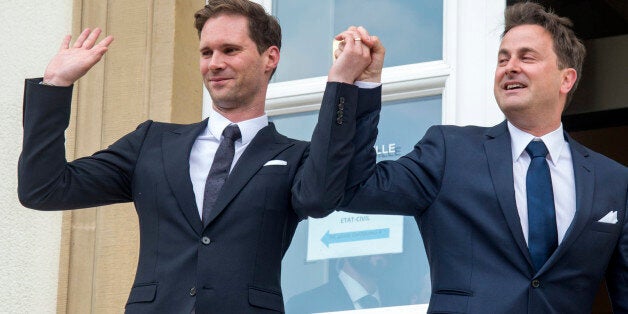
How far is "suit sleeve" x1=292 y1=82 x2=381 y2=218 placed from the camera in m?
3.76

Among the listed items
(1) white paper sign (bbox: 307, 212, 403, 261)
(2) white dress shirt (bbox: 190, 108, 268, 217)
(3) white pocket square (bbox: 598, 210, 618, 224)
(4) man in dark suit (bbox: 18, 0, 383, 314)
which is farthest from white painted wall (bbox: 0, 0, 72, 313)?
(3) white pocket square (bbox: 598, 210, 618, 224)

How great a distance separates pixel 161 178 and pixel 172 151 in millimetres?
112

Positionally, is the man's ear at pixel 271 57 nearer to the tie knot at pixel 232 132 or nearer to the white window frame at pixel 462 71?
the tie knot at pixel 232 132

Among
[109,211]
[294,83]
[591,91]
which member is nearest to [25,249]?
[109,211]

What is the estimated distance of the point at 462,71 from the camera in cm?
510

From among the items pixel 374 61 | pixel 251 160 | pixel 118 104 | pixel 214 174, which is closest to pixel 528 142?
pixel 374 61

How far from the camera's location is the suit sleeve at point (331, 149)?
3758 millimetres

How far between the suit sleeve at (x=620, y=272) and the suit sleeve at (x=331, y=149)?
84 cm

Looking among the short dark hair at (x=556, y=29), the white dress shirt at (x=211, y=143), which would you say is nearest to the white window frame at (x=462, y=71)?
the short dark hair at (x=556, y=29)

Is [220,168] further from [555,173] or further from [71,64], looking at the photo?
[555,173]

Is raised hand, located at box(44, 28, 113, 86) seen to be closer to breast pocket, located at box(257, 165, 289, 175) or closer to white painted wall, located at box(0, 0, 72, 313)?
breast pocket, located at box(257, 165, 289, 175)

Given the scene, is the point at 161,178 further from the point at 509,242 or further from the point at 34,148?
the point at 509,242

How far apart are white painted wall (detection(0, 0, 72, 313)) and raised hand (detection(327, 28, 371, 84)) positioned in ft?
6.71

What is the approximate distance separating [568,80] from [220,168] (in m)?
1.12
